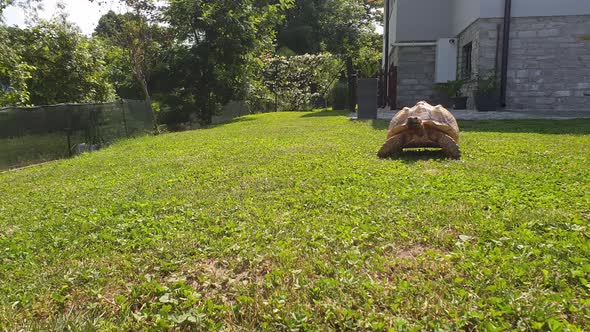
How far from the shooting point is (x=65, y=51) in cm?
1416

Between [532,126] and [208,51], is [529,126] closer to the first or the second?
[532,126]

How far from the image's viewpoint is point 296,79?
26000mm

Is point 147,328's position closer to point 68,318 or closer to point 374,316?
point 68,318

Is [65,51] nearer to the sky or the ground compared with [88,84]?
nearer to the sky

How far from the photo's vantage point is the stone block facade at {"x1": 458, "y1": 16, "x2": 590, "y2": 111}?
1305 centimetres

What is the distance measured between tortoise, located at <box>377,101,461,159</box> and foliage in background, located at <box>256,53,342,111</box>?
19.0 meters

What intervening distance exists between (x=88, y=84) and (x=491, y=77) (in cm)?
1358

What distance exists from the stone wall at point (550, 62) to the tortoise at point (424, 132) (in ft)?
28.4

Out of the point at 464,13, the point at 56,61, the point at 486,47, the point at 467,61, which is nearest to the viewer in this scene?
the point at 486,47

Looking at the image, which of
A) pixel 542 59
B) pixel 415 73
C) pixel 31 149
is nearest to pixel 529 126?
pixel 542 59

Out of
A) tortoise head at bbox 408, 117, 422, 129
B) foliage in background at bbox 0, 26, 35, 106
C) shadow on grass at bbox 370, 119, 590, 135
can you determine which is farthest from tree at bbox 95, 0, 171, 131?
tortoise head at bbox 408, 117, 422, 129

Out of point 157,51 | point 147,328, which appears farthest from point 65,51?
point 147,328

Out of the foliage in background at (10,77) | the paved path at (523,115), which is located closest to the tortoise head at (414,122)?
the paved path at (523,115)

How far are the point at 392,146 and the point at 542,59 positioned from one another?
9784 millimetres
